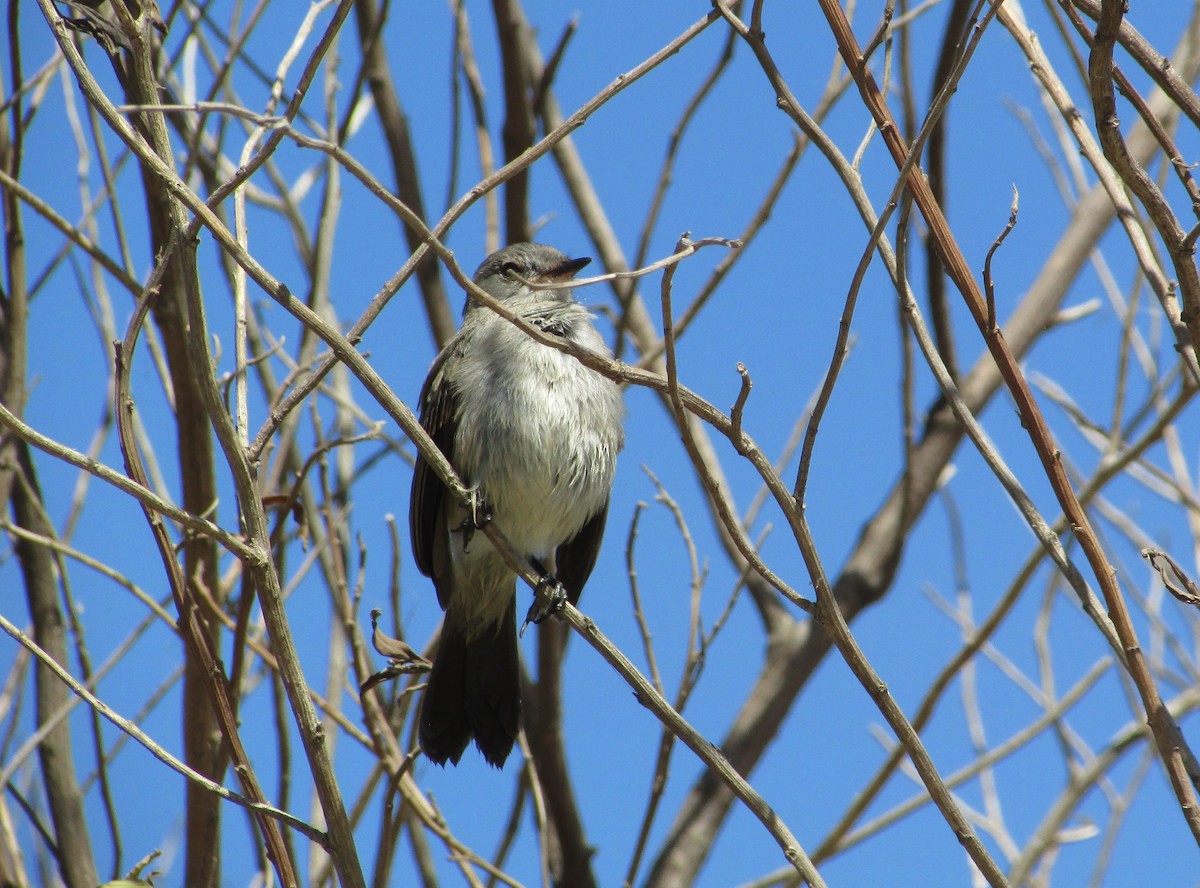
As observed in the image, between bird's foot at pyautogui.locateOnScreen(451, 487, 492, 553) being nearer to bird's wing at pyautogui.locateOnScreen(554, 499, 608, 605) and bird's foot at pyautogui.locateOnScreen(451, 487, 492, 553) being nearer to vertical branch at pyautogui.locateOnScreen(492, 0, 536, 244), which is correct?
bird's wing at pyautogui.locateOnScreen(554, 499, 608, 605)

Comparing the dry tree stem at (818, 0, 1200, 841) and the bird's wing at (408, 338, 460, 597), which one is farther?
the bird's wing at (408, 338, 460, 597)

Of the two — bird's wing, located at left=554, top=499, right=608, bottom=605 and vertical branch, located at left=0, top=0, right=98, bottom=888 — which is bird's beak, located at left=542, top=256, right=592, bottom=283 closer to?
bird's wing, located at left=554, top=499, right=608, bottom=605

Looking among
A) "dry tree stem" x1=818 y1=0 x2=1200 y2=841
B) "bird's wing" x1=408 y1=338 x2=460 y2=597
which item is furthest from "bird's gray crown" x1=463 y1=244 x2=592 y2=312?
"dry tree stem" x1=818 y1=0 x2=1200 y2=841

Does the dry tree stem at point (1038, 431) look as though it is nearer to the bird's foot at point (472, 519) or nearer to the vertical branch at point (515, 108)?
the bird's foot at point (472, 519)

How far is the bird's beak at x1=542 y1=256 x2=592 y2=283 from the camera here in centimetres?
481

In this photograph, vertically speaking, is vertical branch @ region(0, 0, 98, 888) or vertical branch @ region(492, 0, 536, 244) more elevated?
vertical branch @ region(492, 0, 536, 244)

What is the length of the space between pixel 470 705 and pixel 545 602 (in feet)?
1.33

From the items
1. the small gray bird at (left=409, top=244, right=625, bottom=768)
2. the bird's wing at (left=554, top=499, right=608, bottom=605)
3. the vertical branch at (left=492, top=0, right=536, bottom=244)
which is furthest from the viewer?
the vertical branch at (left=492, top=0, right=536, bottom=244)

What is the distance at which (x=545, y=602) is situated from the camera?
13.8 ft

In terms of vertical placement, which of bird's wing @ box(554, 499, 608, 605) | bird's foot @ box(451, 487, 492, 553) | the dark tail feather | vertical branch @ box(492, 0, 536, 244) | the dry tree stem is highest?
vertical branch @ box(492, 0, 536, 244)

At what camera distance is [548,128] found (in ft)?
17.5

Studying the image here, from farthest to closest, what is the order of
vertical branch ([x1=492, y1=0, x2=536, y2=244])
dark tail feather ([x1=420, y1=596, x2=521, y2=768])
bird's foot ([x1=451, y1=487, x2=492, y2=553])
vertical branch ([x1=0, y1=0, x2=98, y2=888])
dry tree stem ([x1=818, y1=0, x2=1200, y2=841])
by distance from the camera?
vertical branch ([x1=492, y1=0, x2=536, y2=244]) → dark tail feather ([x1=420, y1=596, x2=521, y2=768]) → bird's foot ([x1=451, y1=487, x2=492, y2=553]) → vertical branch ([x1=0, y1=0, x2=98, y2=888]) → dry tree stem ([x1=818, y1=0, x2=1200, y2=841])

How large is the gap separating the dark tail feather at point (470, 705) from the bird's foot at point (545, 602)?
0.19 m

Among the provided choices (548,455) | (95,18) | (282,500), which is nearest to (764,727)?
(548,455)
